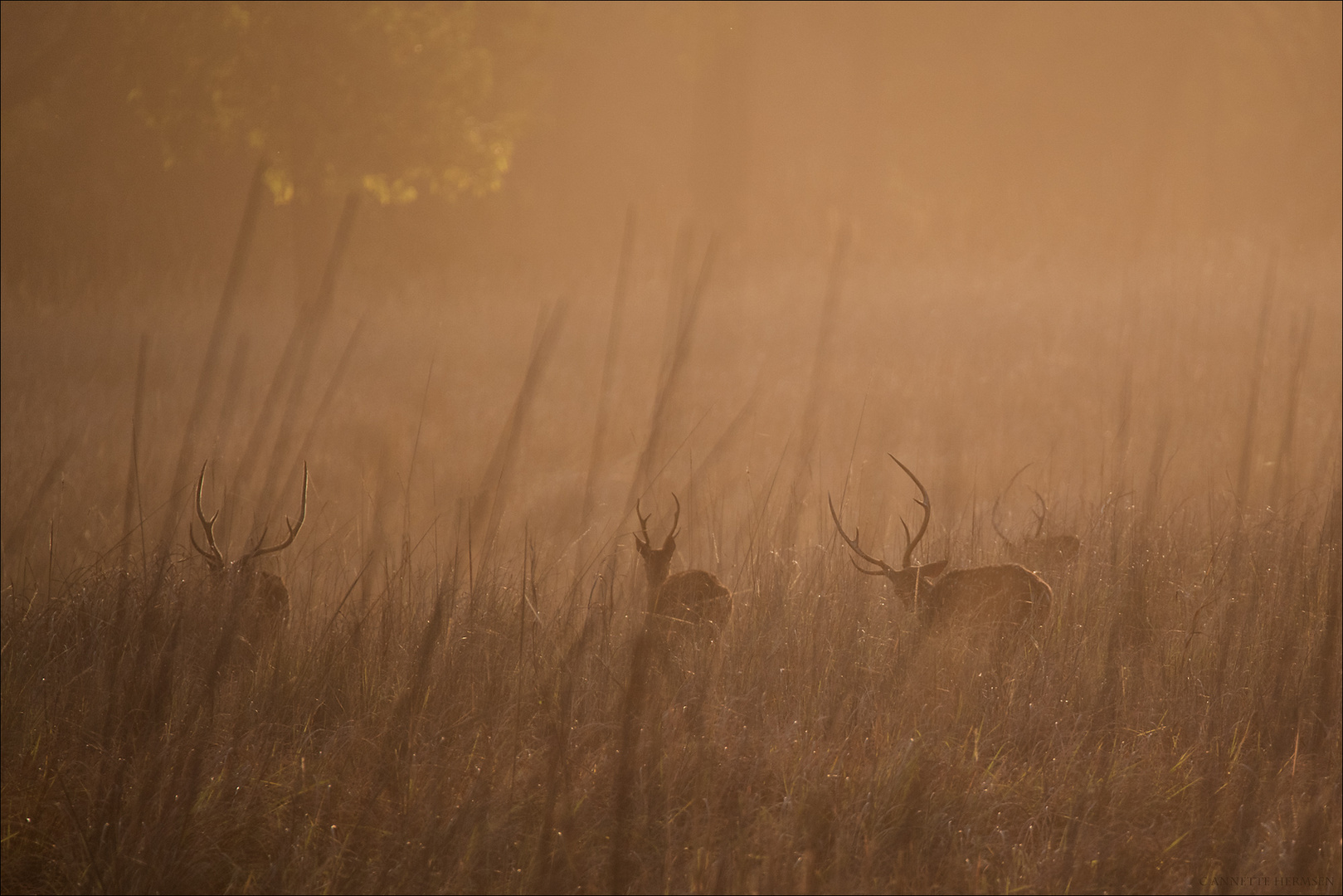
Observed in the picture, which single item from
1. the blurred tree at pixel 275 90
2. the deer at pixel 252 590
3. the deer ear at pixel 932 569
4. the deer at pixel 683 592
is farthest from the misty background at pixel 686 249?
the deer ear at pixel 932 569

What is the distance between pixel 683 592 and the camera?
8.18 ft

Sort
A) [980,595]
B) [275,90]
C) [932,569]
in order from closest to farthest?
[980,595], [932,569], [275,90]

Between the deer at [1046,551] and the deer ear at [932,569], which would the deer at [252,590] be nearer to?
the deer ear at [932,569]

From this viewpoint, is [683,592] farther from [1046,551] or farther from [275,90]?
[275,90]

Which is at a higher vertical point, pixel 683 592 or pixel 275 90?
pixel 275 90

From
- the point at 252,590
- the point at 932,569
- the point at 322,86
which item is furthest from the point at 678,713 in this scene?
the point at 322,86

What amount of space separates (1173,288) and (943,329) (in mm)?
1987

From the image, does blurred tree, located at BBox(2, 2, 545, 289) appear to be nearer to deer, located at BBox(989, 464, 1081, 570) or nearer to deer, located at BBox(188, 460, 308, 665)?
deer, located at BBox(188, 460, 308, 665)

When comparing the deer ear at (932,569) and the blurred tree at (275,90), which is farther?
the blurred tree at (275,90)

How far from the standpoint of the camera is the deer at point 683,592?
2.46 m

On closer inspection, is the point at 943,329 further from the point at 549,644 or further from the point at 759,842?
the point at 759,842

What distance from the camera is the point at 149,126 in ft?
42.9

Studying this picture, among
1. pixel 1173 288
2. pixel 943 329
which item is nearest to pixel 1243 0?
pixel 1173 288

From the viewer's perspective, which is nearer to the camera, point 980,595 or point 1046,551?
point 980,595
